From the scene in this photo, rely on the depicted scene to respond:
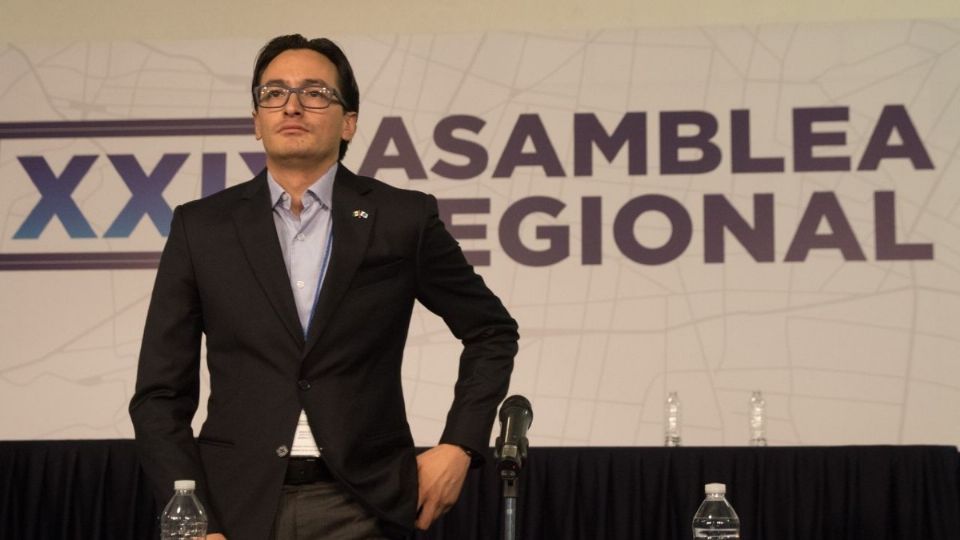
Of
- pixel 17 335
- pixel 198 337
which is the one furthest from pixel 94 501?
pixel 198 337

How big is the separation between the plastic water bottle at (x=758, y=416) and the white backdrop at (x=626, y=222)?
0.05 metres

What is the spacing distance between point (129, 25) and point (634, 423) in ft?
9.80

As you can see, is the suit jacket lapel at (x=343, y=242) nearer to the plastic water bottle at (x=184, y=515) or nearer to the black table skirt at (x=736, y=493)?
the plastic water bottle at (x=184, y=515)

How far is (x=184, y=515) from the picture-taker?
219cm

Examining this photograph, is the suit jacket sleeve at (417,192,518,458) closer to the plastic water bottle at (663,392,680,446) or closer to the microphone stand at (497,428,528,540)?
the microphone stand at (497,428,528,540)

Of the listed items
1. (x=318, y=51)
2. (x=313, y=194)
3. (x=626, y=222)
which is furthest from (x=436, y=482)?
(x=626, y=222)

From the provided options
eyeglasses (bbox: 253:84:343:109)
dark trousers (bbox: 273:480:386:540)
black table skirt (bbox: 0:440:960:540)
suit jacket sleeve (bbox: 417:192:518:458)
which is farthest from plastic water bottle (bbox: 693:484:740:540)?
eyeglasses (bbox: 253:84:343:109)

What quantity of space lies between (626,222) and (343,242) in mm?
3873

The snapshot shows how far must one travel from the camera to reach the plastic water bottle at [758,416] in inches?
232

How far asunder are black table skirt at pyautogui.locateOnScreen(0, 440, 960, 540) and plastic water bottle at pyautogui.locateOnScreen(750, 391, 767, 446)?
3.65 ft

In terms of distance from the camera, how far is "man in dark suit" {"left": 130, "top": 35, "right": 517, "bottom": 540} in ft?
7.38

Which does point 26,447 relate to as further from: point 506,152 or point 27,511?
point 506,152

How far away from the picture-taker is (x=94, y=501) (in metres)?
5.00

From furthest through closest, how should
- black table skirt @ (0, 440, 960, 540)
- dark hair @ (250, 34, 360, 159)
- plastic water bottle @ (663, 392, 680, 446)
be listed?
plastic water bottle @ (663, 392, 680, 446) < black table skirt @ (0, 440, 960, 540) < dark hair @ (250, 34, 360, 159)
